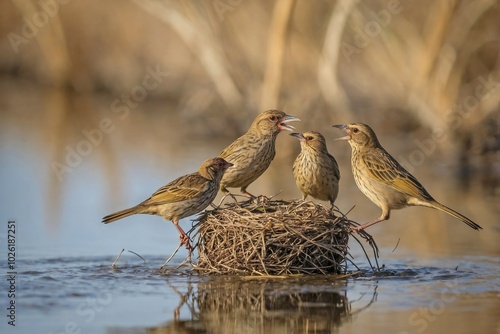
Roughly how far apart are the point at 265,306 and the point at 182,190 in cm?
219

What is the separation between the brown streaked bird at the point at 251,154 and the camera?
11.8 meters

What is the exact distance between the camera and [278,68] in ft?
66.9

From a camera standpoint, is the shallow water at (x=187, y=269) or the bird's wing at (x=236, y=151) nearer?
the shallow water at (x=187, y=269)

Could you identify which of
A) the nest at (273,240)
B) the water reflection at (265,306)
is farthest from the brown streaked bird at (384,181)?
the water reflection at (265,306)

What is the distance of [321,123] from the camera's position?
22172 mm

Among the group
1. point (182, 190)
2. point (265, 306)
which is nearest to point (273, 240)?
point (265, 306)

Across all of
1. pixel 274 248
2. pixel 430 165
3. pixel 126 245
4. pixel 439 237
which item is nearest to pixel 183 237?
pixel 274 248

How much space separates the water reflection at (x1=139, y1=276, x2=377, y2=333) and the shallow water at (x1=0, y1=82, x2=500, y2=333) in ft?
0.05

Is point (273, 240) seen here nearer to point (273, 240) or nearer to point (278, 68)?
point (273, 240)

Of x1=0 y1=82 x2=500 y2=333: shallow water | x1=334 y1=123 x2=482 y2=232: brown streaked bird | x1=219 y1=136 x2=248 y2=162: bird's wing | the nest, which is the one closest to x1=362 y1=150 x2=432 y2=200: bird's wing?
x1=334 y1=123 x2=482 y2=232: brown streaked bird

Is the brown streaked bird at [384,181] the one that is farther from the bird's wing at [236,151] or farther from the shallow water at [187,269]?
the bird's wing at [236,151]

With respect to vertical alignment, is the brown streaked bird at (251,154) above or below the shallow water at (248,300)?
above

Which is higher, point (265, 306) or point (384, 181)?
point (384, 181)

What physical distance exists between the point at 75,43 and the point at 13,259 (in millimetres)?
19284
